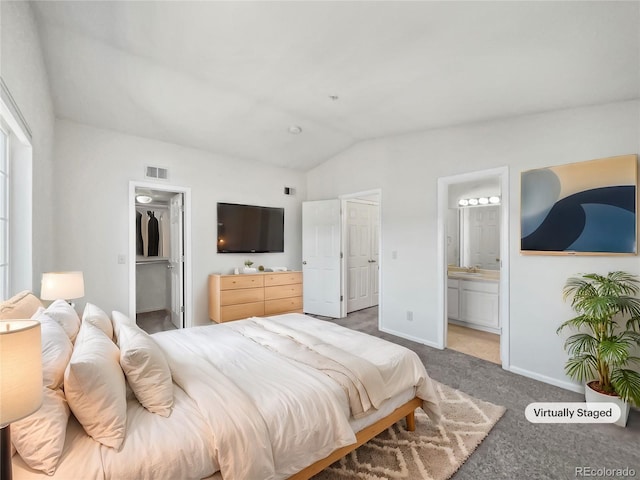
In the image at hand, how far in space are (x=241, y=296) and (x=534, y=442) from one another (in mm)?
3402

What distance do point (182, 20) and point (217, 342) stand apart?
2.29 meters

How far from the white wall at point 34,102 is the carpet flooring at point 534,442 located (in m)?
3.30

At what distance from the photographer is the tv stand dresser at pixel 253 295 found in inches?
159

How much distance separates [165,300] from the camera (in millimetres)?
5516

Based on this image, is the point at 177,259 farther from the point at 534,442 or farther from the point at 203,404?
the point at 534,442

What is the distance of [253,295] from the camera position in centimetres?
430

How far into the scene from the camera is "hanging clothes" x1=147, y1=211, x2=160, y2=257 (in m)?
5.27

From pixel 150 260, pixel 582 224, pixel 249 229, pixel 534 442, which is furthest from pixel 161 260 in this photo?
pixel 582 224

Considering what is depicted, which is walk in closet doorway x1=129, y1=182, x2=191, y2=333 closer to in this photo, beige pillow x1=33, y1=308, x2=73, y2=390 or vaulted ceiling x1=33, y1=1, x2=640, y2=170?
vaulted ceiling x1=33, y1=1, x2=640, y2=170

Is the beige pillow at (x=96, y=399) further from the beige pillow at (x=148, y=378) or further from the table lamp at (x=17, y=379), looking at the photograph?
the table lamp at (x=17, y=379)

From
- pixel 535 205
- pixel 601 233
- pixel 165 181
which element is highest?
pixel 165 181

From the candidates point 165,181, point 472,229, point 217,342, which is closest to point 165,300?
point 165,181

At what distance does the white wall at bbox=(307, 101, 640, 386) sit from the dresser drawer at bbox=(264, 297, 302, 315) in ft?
4.45

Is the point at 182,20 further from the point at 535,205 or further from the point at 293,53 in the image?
the point at 535,205
